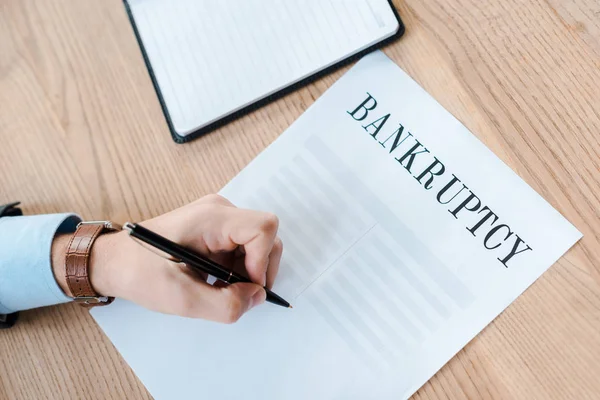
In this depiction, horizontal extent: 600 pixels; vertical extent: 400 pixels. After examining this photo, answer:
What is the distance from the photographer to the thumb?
54 cm

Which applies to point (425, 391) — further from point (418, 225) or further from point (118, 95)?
point (118, 95)

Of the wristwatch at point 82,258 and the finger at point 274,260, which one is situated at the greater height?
the finger at point 274,260

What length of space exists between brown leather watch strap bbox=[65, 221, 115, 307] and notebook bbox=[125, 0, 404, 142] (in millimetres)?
146

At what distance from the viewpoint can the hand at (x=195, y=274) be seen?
1.79 feet

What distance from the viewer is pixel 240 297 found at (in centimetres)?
55

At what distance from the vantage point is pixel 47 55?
27.2 inches

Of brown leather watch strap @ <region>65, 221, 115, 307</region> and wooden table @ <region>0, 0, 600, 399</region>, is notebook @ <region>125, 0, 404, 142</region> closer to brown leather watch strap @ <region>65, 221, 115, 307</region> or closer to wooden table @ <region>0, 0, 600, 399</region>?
wooden table @ <region>0, 0, 600, 399</region>

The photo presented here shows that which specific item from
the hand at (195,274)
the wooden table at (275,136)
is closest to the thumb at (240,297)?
the hand at (195,274)

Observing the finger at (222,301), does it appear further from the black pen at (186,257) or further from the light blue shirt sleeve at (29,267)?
the light blue shirt sleeve at (29,267)

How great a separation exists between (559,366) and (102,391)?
0.50 metres

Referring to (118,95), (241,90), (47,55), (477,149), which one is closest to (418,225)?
(477,149)

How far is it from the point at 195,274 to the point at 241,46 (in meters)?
0.29

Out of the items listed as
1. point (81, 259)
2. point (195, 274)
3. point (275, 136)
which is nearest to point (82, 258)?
point (81, 259)

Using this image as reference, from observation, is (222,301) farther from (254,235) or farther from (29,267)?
(29,267)
